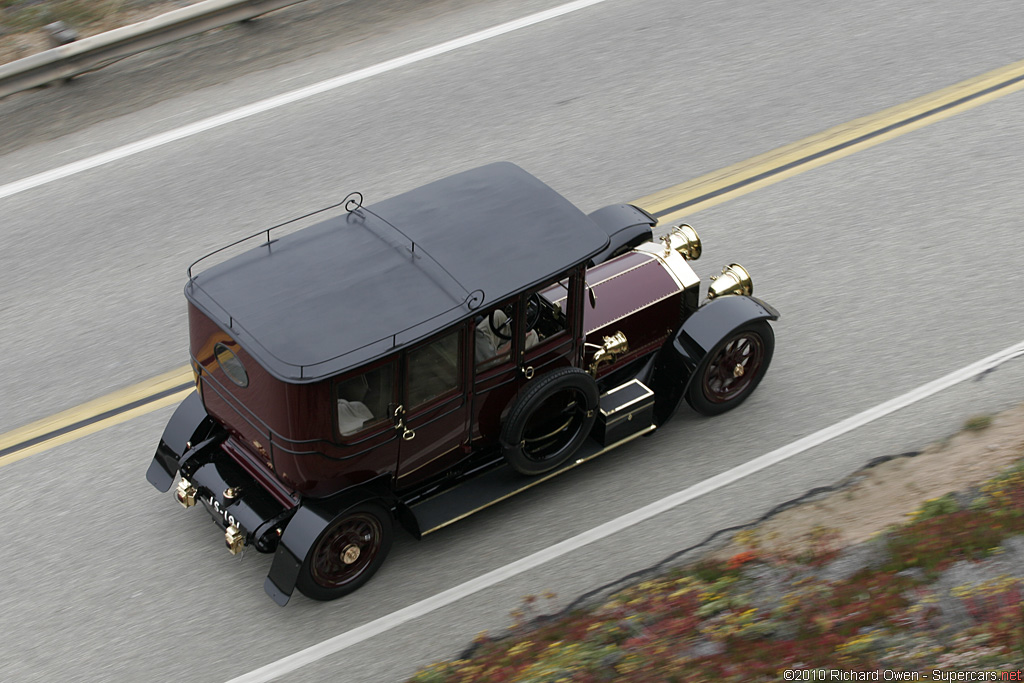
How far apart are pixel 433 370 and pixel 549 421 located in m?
1.19

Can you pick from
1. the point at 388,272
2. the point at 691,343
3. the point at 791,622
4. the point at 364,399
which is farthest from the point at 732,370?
the point at 364,399

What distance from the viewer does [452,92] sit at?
11.9 meters

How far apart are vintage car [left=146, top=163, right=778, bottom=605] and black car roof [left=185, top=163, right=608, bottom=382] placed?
0.01 meters

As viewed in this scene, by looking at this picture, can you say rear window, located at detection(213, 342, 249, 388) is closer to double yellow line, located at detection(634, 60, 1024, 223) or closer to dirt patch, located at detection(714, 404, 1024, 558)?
dirt patch, located at detection(714, 404, 1024, 558)

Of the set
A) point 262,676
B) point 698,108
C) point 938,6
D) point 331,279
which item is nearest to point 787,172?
point 698,108

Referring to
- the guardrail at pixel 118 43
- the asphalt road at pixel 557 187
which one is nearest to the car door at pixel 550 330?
the asphalt road at pixel 557 187

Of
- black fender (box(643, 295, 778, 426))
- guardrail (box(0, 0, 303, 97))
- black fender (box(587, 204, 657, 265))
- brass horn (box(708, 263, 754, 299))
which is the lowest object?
black fender (box(643, 295, 778, 426))

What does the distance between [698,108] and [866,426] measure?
14.7 feet

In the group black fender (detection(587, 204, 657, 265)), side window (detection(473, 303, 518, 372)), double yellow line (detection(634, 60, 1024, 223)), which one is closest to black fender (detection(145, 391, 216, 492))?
side window (detection(473, 303, 518, 372))

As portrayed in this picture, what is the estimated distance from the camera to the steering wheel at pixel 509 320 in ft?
23.0

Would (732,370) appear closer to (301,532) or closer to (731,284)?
(731,284)

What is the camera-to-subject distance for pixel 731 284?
8.43m

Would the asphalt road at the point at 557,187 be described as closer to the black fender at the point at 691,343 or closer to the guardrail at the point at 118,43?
the guardrail at the point at 118,43

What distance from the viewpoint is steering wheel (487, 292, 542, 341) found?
7.01 meters
